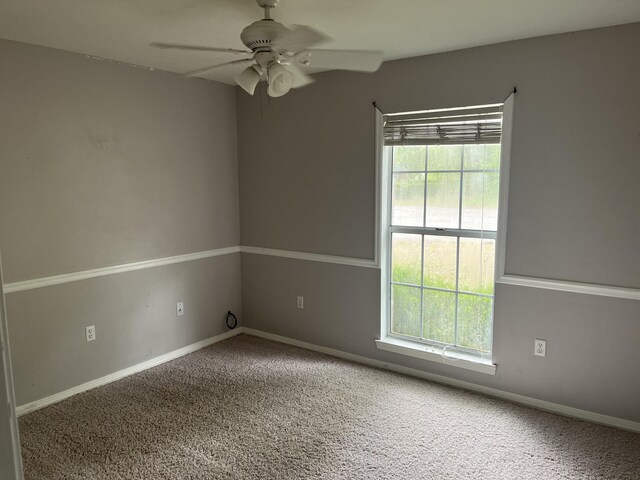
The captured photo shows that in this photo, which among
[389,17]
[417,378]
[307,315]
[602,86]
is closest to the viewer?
[389,17]

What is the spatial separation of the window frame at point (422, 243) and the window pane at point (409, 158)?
0.15 ft

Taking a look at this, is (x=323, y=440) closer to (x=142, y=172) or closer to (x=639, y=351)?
(x=639, y=351)

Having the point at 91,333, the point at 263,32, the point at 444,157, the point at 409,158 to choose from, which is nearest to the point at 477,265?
the point at 444,157

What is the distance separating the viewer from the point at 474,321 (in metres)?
3.14

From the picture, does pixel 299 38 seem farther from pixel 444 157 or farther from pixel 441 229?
pixel 441 229

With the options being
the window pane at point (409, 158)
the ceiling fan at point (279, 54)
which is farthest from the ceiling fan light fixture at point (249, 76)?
the window pane at point (409, 158)

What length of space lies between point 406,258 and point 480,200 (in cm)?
71

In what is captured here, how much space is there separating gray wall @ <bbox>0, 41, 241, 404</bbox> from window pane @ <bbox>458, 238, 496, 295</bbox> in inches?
84.8

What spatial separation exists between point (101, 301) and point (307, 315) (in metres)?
1.64

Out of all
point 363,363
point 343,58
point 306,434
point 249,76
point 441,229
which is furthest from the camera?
point 363,363

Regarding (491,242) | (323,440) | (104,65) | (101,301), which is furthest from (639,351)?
(104,65)

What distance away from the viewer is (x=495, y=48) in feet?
9.12

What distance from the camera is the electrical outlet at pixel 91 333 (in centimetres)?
312

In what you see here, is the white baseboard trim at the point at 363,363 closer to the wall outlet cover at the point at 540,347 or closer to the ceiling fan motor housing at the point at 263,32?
the wall outlet cover at the point at 540,347
